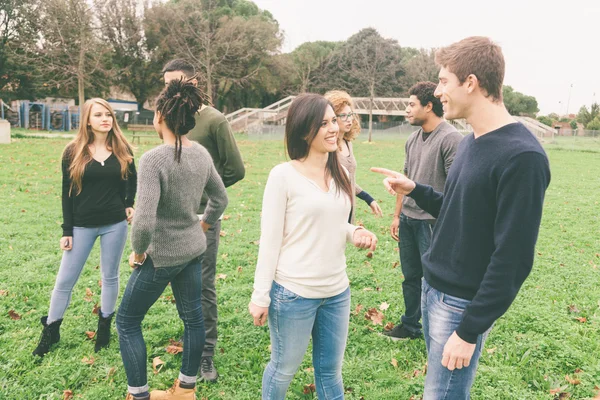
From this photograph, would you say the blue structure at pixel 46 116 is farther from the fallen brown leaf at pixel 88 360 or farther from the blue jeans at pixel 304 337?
the blue jeans at pixel 304 337

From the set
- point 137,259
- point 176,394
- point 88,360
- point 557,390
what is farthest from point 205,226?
point 557,390

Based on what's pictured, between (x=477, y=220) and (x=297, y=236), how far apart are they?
0.95 m

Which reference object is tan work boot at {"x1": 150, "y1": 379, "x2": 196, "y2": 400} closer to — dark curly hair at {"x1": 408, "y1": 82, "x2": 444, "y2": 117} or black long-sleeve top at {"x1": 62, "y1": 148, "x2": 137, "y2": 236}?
black long-sleeve top at {"x1": 62, "y1": 148, "x2": 137, "y2": 236}

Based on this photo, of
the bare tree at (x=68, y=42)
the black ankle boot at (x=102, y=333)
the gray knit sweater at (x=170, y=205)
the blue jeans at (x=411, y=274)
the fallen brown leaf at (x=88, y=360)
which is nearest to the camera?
the gray knit sweater at (x=170, y=205)

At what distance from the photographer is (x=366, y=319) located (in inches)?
189

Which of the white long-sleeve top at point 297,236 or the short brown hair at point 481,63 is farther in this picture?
the white long-sleeve top at point 297,236

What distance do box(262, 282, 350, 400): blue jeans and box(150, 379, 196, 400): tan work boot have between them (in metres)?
0.90

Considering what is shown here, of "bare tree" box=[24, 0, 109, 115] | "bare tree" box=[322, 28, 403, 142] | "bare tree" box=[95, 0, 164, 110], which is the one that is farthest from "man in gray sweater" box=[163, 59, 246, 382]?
"bare tree" box=[322, 28, 403, 142]

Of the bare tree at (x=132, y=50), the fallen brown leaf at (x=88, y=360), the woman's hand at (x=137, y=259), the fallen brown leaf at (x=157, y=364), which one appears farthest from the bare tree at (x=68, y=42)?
the woman's hand at (x=137, y=259)

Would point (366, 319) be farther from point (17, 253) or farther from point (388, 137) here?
point (388, 137)

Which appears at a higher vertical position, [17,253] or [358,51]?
[358,51]

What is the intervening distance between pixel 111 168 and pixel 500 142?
3250 mm

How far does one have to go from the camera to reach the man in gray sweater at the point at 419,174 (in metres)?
3.96

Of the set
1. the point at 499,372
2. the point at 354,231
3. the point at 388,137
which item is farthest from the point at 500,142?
the point at 388,137
